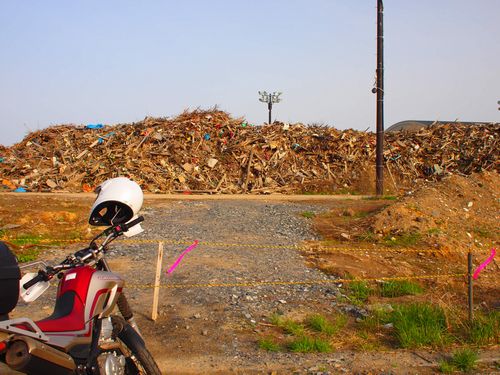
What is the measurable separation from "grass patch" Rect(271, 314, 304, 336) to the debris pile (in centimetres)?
1535

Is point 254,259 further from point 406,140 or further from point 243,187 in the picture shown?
point 406,140

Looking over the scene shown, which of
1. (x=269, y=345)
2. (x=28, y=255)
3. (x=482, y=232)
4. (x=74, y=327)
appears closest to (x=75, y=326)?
(x=74, y=327)

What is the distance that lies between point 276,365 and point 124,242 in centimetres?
641

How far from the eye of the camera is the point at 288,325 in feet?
20.9

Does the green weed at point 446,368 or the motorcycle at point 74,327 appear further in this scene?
the green weed at point 446,368

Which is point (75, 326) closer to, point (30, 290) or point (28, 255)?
point (30, 290)

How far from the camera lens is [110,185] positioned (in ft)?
12.7

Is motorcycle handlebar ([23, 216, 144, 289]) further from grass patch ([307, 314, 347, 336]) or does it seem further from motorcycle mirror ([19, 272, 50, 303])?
grass patch ([307, 314, 347, 336])

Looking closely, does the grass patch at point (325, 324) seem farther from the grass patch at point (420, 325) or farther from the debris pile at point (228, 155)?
the debris pile at point (228, 155)

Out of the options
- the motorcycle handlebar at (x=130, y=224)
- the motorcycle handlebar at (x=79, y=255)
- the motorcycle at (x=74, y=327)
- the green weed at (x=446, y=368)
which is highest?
the motorcycle handlebar at (x=130, y=224)

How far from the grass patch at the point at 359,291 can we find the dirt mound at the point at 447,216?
3.53 metres

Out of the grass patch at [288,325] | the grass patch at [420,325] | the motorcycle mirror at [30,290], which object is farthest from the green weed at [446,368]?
the motorcycle mirror at [30,290]

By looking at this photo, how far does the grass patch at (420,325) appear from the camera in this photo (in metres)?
5.79

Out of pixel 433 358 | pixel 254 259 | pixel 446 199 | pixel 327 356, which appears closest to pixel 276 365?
pixel 327 356
